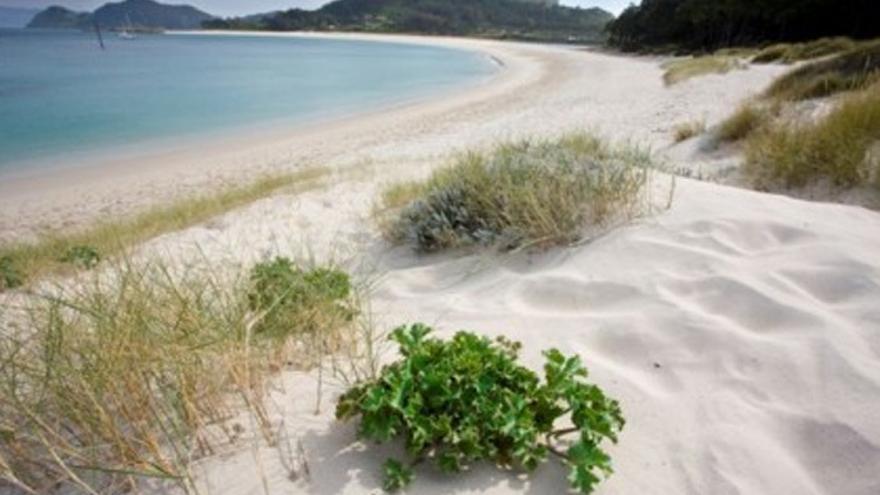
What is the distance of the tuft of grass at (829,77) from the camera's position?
8.81 meters

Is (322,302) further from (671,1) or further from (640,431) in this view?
(671,1)

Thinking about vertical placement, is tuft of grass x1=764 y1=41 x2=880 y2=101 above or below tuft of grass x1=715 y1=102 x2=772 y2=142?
above

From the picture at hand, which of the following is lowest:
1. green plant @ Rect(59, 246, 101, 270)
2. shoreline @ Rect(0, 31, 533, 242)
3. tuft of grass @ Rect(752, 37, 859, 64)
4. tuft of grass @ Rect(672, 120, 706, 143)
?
shoreline @ Rect(0, 31, 533, 242)

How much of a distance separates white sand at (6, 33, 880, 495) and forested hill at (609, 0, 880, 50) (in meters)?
38.9

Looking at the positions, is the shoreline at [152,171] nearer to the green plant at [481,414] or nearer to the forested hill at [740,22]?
the green plant at [481,414]

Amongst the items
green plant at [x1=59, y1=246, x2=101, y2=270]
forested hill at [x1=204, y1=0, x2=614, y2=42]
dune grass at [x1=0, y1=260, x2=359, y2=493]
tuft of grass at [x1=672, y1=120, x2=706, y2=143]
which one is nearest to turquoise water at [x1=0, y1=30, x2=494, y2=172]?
green plant at [x1=59, y1=246, x2=101, y2=270]

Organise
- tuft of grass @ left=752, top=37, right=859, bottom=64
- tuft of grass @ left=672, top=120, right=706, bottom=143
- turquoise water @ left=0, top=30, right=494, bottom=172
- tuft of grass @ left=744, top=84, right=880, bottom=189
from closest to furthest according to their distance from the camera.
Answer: tuft of grass @ left=744, top=84, right=880, bottom=189
tuft of grass @ left=672, top=120, right=706, bottom=143
turquoise water @ left=0, top=30, right=494, bottom=172
tuft of grass @ left=752, top=37, right=859, bottom=64

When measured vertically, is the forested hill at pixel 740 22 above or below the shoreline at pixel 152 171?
above

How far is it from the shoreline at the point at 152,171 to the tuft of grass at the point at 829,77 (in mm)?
9598

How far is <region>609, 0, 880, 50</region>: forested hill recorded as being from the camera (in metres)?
35.9

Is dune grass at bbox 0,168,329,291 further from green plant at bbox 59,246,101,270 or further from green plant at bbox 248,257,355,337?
green plant at bbox 248,257,355,337

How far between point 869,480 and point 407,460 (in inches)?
54.9

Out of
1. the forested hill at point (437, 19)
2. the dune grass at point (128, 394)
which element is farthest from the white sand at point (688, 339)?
the forested hill at point (437, 19)

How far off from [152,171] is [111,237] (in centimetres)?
858
